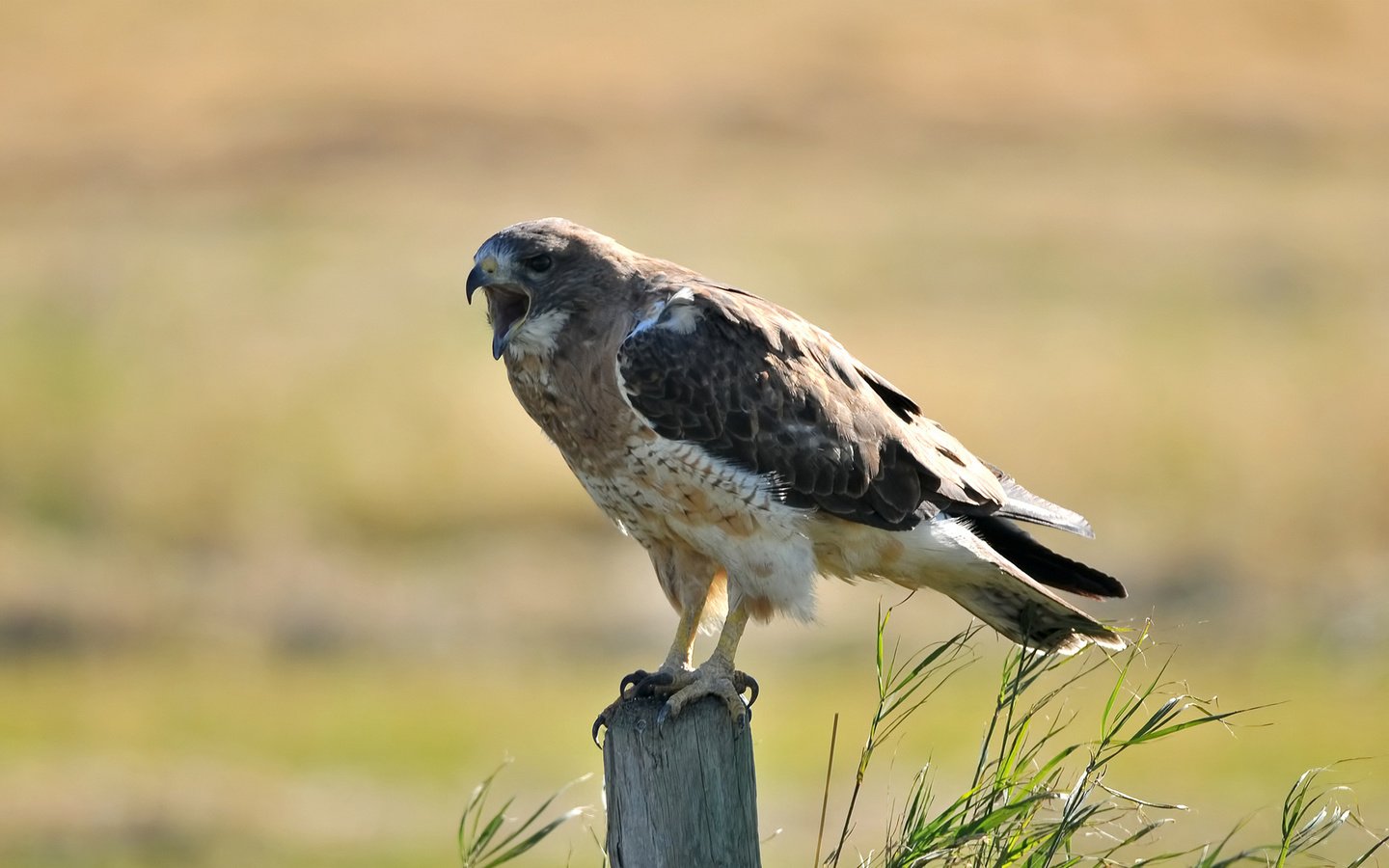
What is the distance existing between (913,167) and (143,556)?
23635mm

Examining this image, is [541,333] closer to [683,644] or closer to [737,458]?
[737,458]

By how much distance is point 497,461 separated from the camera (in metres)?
24.7

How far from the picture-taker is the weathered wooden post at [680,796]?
4.63 metres

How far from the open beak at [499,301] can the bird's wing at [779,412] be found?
16.1 inches

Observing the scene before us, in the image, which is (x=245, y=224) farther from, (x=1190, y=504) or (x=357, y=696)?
(x=1190, y=504)

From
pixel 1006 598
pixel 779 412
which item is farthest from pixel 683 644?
pixel 1006 598

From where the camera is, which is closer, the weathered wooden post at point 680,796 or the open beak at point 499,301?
the weathered wooden post at point 680,796

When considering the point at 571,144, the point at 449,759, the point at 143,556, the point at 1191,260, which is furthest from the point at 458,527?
the point at 571,144

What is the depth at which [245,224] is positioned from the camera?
109 ft

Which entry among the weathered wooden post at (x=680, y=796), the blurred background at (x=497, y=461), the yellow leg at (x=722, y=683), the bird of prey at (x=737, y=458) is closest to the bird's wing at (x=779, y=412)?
the bird of prey at (x=737, y=458)

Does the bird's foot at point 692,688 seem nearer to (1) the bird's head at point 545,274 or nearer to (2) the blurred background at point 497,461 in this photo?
(1) the bird's head at point 545,274

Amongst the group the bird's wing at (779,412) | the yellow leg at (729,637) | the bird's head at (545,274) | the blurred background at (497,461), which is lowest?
the yellow leg at (729,637)

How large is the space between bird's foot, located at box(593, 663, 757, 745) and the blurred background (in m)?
8.93

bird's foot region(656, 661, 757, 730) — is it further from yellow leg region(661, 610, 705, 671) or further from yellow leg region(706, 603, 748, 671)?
yellow leg region(661, 610, 705, 671)
